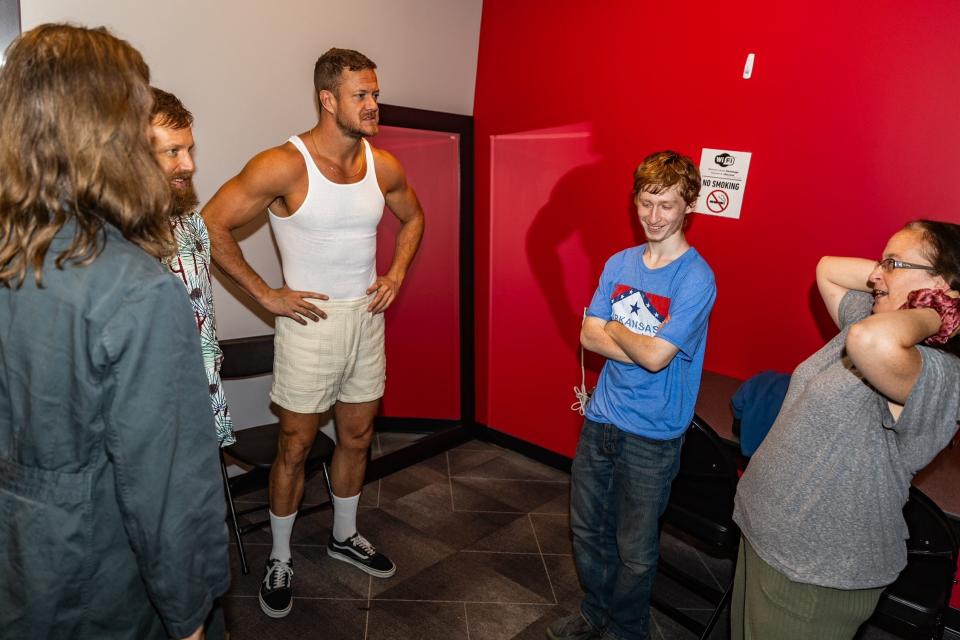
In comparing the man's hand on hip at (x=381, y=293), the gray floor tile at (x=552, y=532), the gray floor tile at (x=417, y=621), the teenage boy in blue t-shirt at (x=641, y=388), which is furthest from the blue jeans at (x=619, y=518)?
the man's hand on hip at (x=381, y=293)

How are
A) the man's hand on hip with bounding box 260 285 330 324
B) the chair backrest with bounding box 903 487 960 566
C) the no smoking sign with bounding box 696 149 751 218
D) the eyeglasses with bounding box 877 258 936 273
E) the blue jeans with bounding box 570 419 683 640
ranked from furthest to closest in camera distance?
the no smoking sign with bounding box 696 149 751 218
the man's hand on hip with bounding box 260 285 330 324
the blue jeans with bounding box 570 419 683 640
the chair backrest with bounding box 903 487 960 566
the eyeglasses with bounding box 877 258 936 273

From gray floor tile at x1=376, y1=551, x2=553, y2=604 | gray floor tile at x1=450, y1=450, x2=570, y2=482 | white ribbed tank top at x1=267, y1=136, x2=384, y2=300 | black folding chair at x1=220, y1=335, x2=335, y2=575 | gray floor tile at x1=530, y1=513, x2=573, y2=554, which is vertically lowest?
gray floor tile at x1=450, y1=450, x2=570, y2=482

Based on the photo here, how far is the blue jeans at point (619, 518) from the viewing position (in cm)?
201

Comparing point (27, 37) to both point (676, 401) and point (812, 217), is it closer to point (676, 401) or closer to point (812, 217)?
point (676, 401)

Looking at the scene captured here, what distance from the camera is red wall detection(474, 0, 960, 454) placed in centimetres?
235

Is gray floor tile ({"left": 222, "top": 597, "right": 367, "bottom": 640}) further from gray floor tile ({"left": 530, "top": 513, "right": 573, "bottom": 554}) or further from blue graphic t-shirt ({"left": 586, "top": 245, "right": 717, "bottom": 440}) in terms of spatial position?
blue graphic t-shirt ({"left": 586, "top": 245, "right": 717, "bottom": 440})

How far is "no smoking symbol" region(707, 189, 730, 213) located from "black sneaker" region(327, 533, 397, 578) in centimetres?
201

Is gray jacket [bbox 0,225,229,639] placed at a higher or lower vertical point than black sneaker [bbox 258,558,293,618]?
higher

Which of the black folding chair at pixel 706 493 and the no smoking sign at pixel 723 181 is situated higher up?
the no smoking sign at pixel 723 181

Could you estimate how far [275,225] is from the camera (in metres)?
2.38

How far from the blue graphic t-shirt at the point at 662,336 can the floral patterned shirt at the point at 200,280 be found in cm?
119

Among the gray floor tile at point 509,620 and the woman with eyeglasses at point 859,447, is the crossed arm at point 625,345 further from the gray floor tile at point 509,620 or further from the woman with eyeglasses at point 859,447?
the gray floor tile at point 509,620

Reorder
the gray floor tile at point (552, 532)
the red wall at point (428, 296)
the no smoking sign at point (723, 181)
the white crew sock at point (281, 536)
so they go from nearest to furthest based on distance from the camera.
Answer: the white crew sock at point (281, 536)
the no smoking sign at point (723, 181)
the gray floor tile at point (552, 532)
the red wall at point (428, 296)

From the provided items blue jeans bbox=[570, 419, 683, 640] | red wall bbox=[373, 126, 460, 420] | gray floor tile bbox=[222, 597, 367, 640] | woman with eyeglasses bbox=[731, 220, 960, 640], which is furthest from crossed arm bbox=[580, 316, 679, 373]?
red wall bbox=[373, 126, 460, 420]
